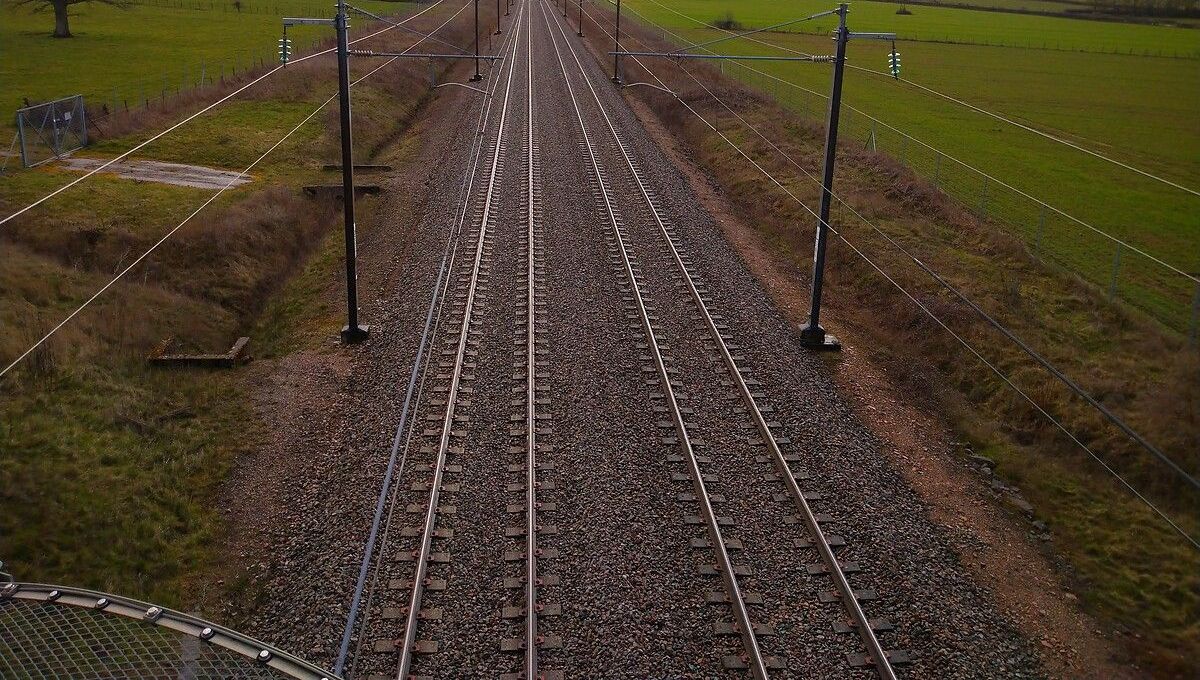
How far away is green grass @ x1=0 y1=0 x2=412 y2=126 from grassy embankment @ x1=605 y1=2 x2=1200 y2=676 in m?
32.3

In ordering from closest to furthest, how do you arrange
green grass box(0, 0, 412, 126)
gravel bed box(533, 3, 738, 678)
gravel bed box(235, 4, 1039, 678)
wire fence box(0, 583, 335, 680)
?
wire fence box(0, 583, 335, 680)
gravel bed box(533, 3, 738, 678)
gravel bed box(235, 4, 1039, 678)
green grass box(0, 0, 412, 126)

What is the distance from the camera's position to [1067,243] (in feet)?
91.0

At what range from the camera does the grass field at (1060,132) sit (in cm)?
2731

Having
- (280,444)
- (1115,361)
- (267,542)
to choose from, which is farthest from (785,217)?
(267,542)

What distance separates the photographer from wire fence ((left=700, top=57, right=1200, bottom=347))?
22.1 m

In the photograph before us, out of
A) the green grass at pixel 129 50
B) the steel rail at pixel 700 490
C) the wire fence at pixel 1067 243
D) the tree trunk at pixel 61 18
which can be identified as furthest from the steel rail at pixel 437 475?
the tree trunk at pixel 61 18

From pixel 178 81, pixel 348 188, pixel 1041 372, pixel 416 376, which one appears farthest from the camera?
pixel 178 81

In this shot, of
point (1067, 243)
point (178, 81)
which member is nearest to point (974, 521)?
point (1067, 243)

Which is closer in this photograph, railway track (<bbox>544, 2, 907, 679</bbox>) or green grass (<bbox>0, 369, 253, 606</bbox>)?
railway track (<bbox>544, 2, 907, 679</bbox>)

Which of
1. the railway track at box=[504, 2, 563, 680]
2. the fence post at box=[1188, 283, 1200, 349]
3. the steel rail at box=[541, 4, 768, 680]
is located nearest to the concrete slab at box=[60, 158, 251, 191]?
the railway track at box=[504, 2, 563, 680]

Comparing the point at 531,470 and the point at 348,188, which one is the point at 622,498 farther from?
the point at 348,188

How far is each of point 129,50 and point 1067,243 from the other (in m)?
57.3

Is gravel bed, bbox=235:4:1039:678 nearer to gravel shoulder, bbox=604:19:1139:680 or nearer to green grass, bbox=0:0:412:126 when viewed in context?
gravel shoulder, bbox=604:19:1139:680

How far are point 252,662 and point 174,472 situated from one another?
7742 millimetres
